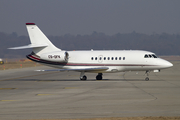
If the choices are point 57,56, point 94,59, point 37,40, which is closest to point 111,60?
point 94,59

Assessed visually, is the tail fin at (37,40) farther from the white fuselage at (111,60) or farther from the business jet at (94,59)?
the white fuselage at (111,60)

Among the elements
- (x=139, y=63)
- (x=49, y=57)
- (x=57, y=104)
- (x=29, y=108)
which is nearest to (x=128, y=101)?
(x=57, y=104)

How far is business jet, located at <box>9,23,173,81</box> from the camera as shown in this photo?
31.0 m

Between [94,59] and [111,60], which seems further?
[94,59]

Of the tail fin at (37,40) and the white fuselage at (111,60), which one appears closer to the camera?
the white fuselage at (111,60)

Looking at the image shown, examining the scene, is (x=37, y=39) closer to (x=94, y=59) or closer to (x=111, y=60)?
(x=94, y=59)

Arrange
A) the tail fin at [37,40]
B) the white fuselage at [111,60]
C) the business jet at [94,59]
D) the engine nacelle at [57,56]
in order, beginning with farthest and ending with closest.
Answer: the tail fin at [37,40], the engine nacelle at [57,56], the business jet at [94,59], the white fuselage at [111,60]

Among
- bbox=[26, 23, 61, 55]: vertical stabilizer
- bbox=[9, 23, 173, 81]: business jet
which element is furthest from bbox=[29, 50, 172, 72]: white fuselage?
bbox=[26, 23, 61, 55]: vertical stabilizer

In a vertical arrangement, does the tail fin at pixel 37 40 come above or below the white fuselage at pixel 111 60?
above

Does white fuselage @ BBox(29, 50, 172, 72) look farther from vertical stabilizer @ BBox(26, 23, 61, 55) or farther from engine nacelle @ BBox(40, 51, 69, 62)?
vertical stabilizer @ BBox(26, 23, 61, 55)

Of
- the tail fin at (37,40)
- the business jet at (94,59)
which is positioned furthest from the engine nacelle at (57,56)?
the tail fin at (37,40)

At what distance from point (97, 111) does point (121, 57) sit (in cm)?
1860

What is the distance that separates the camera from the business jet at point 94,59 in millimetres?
31031

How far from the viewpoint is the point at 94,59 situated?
3212cm
